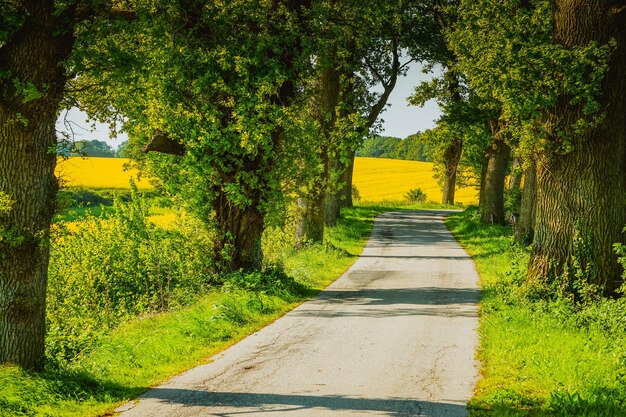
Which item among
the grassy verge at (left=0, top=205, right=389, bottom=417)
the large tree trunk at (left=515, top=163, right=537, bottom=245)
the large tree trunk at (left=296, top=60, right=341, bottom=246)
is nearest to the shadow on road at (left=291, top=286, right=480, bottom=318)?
the grassy verge at (left=0, top=205, right=389, bottom=417)

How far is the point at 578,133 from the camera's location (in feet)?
40.4

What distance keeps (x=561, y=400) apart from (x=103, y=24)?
726 centimetres

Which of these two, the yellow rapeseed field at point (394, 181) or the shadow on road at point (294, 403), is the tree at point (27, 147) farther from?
the yellow rapeseed field at point (394, 181)

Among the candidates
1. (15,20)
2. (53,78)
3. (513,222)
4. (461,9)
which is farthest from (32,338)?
(513,222)

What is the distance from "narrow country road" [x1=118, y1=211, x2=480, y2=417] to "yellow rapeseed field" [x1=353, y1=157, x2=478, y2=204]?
6138 centimetres

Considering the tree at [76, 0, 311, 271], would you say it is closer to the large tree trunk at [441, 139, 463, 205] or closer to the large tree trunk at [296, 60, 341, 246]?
the large tree trunk at [296, 60, 341, 246]

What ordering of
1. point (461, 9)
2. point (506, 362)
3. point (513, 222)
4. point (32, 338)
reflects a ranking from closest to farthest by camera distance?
point (32, 338) < point (506, 362) < point (461, 9) < point (513, 222)

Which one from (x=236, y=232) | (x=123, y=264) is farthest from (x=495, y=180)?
(x=123, y=264)

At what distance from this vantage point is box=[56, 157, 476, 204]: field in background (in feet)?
213

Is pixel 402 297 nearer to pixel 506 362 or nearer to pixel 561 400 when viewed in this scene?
pixel 506 362

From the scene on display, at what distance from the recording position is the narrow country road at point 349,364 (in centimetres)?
720

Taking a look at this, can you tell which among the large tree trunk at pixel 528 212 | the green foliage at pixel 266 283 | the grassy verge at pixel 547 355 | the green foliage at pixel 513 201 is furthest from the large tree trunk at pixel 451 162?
the grassy verge at pixel 547 355

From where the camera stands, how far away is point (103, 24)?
27.0 feet

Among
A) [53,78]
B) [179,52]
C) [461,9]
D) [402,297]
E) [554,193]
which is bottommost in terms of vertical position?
[402,297]
